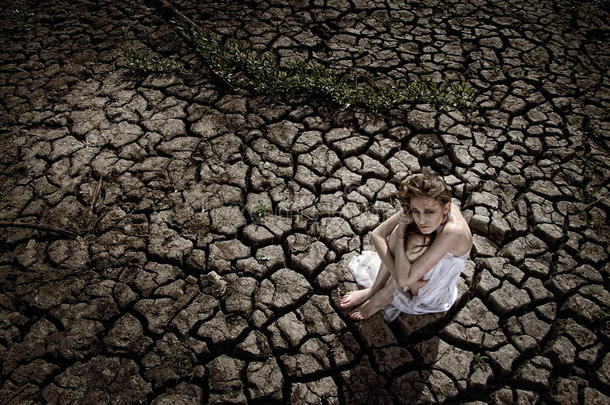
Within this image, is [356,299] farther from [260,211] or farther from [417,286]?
[260,211]

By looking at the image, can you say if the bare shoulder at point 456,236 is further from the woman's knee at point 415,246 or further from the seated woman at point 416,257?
the woman's knee at point 415,246

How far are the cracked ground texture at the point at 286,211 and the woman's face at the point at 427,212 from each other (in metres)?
0.73

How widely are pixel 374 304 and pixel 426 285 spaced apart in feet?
1.03

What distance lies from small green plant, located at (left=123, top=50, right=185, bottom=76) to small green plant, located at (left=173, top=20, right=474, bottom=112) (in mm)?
282

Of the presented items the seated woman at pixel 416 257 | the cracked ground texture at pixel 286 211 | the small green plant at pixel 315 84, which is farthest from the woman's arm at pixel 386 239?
the small green plant at pixel 315 84

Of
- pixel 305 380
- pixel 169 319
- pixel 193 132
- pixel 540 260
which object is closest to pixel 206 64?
pixel 193 132

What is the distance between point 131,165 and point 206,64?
4.30ft

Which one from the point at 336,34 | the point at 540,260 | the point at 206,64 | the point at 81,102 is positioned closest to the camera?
the point at 540,260

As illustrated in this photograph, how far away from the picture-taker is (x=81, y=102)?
3508mm

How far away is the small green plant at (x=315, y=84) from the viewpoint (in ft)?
11.3

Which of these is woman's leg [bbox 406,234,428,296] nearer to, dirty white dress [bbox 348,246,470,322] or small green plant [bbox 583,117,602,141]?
dirty white dress [bbox 348,246,470,322]

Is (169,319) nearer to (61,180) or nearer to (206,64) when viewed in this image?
(61,180)

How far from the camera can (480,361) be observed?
7.05 feet

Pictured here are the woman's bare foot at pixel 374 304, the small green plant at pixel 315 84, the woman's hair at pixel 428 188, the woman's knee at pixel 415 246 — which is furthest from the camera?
the small green plant at pixel 315 84
